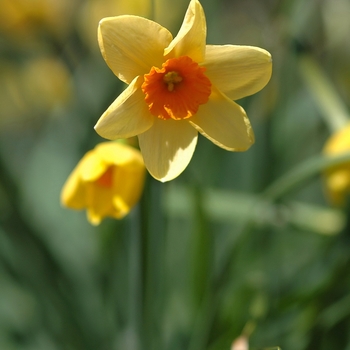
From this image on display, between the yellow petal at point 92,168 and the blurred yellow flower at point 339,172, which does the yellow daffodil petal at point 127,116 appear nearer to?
the yellow petal at point 92,168

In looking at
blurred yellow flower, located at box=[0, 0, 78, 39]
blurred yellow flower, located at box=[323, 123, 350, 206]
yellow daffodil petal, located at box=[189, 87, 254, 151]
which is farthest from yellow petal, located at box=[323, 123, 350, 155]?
blurred yellow flower, located at box=[0, 0, 78, 39]

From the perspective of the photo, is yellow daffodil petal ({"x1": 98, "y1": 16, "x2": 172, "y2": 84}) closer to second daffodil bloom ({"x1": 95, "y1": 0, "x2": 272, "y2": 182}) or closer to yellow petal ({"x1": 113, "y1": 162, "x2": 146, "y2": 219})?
second daffodil bloom ({"x1": 95, "y1": 0, "x2": 272, "y2": 182})

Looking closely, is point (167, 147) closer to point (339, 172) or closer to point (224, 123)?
point (224, 123)

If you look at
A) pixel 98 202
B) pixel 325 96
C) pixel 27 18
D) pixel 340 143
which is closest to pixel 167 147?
pixel 98 202

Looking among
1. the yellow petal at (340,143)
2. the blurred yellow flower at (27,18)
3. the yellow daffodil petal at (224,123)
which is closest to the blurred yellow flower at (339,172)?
the yellow petal at (340,143)

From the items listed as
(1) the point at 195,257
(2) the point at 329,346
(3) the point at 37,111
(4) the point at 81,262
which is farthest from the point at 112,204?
(3) the point at 37,111

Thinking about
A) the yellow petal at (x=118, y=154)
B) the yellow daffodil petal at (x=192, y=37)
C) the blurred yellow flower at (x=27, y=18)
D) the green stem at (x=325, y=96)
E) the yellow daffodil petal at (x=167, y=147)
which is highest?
the blurred yellow flower at (x=27, y=18)

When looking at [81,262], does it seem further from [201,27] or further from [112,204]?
[201,27]
